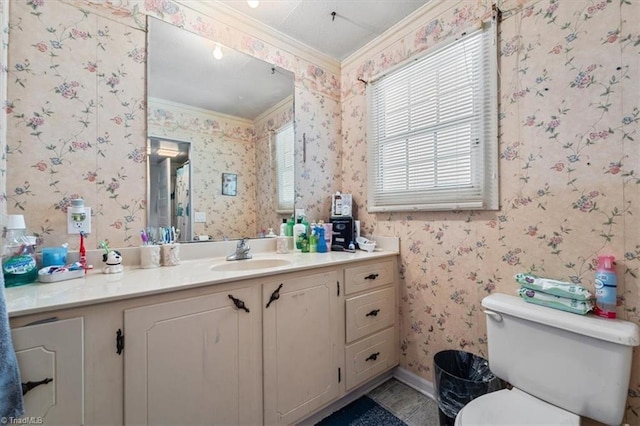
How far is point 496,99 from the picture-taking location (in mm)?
1424

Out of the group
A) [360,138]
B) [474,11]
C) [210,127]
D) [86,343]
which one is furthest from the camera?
[360,138]

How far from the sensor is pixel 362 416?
1526 mm

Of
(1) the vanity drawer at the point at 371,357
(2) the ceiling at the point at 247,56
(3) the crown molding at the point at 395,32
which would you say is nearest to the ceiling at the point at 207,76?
(2) the ceiling at the point at 247,56

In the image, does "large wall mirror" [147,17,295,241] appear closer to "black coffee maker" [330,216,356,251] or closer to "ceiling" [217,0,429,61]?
"ceiling" [217,0,429,61]

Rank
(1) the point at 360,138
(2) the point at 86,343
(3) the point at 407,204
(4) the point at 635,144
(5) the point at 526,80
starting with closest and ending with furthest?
1. (2) the point at 86,343
2. (4) the point at 635,144
3. (5) the point at 526,80
4. (3) the point at 407,204
5. (1) the point at 360,138

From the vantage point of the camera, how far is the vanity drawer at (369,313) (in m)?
1.59

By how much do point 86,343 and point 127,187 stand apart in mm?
801

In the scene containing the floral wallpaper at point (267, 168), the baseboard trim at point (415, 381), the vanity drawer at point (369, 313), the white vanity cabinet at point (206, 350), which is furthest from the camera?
the floral wallpaper at point (267, 168)

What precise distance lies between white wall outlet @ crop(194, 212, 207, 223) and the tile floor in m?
1.51

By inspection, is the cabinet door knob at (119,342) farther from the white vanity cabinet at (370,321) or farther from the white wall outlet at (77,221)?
the white vanity cabinet at (370,321)

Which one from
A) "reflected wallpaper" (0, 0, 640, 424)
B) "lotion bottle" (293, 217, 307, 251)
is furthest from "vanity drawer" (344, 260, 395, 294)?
"lotion bottle" (293, 217, 307, 251)

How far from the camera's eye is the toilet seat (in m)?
0.99

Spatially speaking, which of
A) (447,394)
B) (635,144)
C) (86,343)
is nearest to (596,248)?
(635,144)

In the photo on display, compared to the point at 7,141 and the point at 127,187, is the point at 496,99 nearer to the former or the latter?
the point at 127,187
